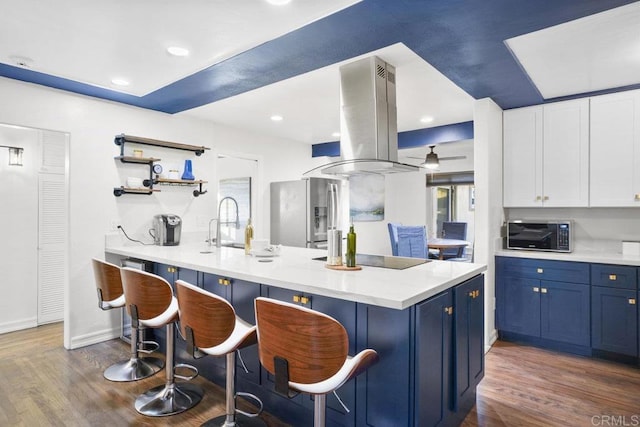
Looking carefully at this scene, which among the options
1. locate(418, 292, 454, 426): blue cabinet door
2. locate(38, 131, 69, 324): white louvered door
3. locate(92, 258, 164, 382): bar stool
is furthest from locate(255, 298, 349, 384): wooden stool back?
locate(38, 131, 69, 324): white louvered door

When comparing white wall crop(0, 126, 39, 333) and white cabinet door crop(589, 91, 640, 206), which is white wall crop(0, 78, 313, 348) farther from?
white cabinet door crop(589, 91, 640, 206)

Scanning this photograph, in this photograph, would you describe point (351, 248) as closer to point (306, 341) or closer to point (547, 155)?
point (306, 341)

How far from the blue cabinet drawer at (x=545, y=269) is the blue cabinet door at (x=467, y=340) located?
4.46 ft

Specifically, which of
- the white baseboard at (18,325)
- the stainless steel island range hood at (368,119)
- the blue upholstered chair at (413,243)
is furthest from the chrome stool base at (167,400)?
the blue upholstered chair at (413,243)

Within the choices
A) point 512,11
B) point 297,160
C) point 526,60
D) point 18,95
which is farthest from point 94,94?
point 526,60

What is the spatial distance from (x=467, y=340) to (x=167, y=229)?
2980 mm

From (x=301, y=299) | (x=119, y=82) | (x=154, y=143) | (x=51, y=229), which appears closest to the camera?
(x=301, y=299)

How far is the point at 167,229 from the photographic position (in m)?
3.74

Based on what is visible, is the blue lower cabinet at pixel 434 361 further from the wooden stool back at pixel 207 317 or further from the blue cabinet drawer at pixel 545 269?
the blue cabinet drawer at pixel 545 269

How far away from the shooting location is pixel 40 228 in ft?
13.3

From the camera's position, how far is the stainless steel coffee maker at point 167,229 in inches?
147

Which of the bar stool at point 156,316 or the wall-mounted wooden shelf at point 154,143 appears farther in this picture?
the wall-mounted wooden shelf at point 154,143

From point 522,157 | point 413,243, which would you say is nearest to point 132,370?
point 413,243

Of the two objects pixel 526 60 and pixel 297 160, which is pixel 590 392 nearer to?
pixel 526 60
